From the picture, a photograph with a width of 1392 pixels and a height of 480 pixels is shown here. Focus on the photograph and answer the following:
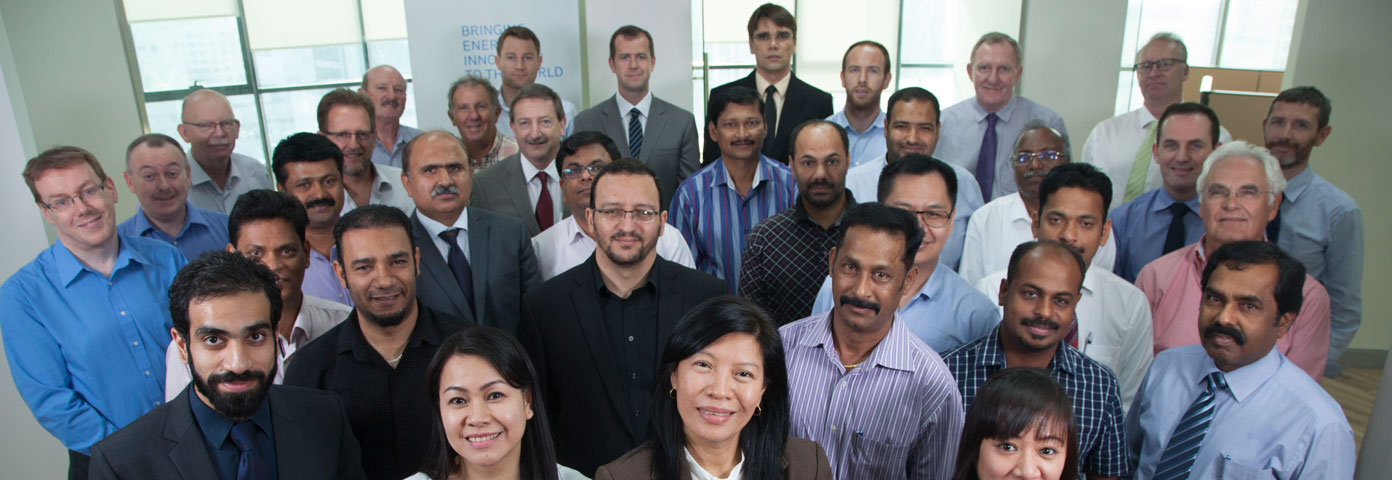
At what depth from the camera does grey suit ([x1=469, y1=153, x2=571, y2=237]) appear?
13.3 feet

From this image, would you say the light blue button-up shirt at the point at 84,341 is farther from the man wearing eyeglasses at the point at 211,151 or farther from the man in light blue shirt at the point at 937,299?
the man in light blue shirt at the point at 937,299

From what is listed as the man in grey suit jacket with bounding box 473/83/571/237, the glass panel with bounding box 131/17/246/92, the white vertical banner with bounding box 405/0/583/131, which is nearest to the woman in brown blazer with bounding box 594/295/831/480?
the man in grey suit jacket with bounding box 473/83/571/237

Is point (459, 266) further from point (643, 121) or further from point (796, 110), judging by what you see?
point (796, 110)

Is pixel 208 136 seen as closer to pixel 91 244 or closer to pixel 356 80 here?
pixel 91 244

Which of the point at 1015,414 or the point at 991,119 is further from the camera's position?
the point at 991,119

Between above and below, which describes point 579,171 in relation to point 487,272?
above

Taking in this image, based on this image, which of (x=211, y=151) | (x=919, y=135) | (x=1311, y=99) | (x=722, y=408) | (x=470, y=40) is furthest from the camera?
(x=470, y=40)

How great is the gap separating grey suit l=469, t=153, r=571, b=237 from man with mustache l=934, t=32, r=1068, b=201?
2586mm

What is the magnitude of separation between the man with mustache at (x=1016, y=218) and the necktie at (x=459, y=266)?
2.24 meters

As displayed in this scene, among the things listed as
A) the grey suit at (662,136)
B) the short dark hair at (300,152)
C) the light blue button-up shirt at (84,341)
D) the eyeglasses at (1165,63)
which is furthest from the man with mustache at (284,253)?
the eyeglasses at (1165,63)

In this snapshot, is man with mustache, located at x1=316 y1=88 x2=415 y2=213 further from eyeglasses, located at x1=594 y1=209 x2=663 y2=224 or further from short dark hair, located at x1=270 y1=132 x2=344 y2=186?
eyeglasses, located at x1=594 y1=209 x2=663 y2=224

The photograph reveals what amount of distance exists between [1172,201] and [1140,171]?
928mm

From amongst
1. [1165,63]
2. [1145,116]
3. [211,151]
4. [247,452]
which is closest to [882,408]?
[247,452]

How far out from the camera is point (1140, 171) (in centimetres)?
447
